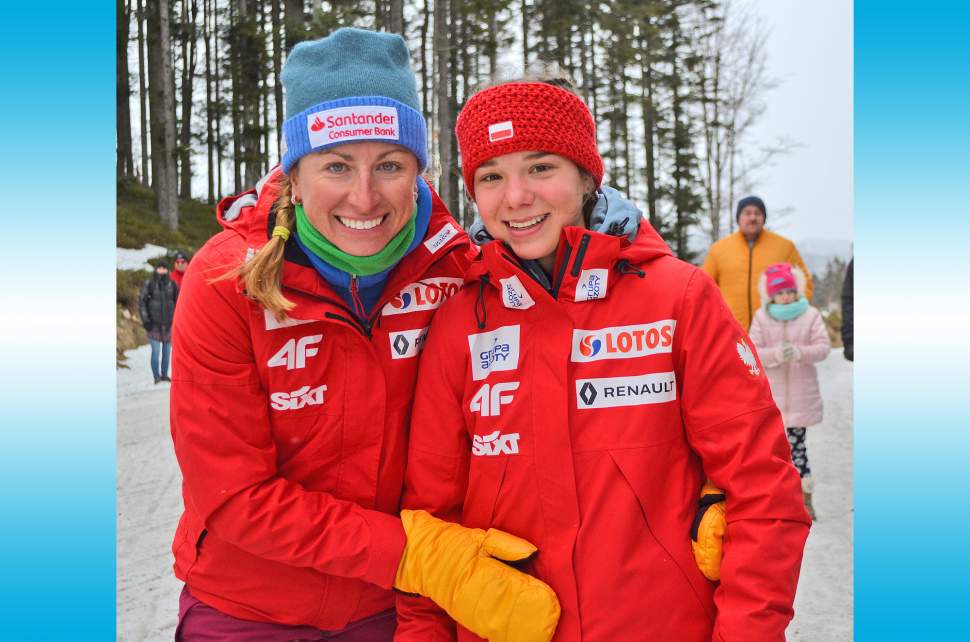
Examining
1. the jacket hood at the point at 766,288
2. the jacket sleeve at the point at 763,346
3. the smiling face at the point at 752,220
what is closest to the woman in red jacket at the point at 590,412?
the jacket sleeve at the point at 763,346

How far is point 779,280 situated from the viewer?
496 cm

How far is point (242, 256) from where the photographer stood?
183cm

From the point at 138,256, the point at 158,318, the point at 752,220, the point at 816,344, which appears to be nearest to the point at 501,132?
the point at 816,344

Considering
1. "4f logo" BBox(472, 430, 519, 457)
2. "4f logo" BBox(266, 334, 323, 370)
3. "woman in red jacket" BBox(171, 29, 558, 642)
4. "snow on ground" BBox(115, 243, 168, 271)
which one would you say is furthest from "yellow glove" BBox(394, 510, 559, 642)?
"snow on ground" BBox(115, 243, 168, 271)

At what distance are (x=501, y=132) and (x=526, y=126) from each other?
7 centimetres

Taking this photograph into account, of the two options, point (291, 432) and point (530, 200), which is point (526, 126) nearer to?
point (530, 200)

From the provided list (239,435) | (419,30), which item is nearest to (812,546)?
(239,435)

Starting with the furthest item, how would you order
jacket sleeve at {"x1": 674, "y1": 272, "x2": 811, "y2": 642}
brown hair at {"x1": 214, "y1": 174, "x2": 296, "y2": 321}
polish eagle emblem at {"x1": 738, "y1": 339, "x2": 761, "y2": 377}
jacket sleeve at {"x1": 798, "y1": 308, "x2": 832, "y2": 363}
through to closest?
jacket sleeve at {"x1": 798, "y1": 308, "x2": 832, "y2": 363}, brown hair at {"x1": 214, "y1": 174, "x2": 296, "y2": 321}, polish eagle emblem at {"x1": 738, "y1": 339, "x2": 761, "y2": 377}, jacket sleeve at {"x1": 674, "y1": 272, "x2": 811, "y2": 642}

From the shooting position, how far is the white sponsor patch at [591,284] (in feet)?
5.63

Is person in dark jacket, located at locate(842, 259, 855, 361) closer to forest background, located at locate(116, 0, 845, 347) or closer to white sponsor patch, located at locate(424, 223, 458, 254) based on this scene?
white sponsor patch, located at locate(424, 223, 458, 254)

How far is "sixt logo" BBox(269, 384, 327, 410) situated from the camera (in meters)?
1.86

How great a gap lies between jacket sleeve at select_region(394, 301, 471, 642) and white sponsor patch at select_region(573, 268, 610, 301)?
339 millimetres

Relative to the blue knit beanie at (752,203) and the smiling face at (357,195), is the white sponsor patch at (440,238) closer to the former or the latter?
the smiling face at (357,195)

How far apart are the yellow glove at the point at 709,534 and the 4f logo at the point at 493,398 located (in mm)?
521
